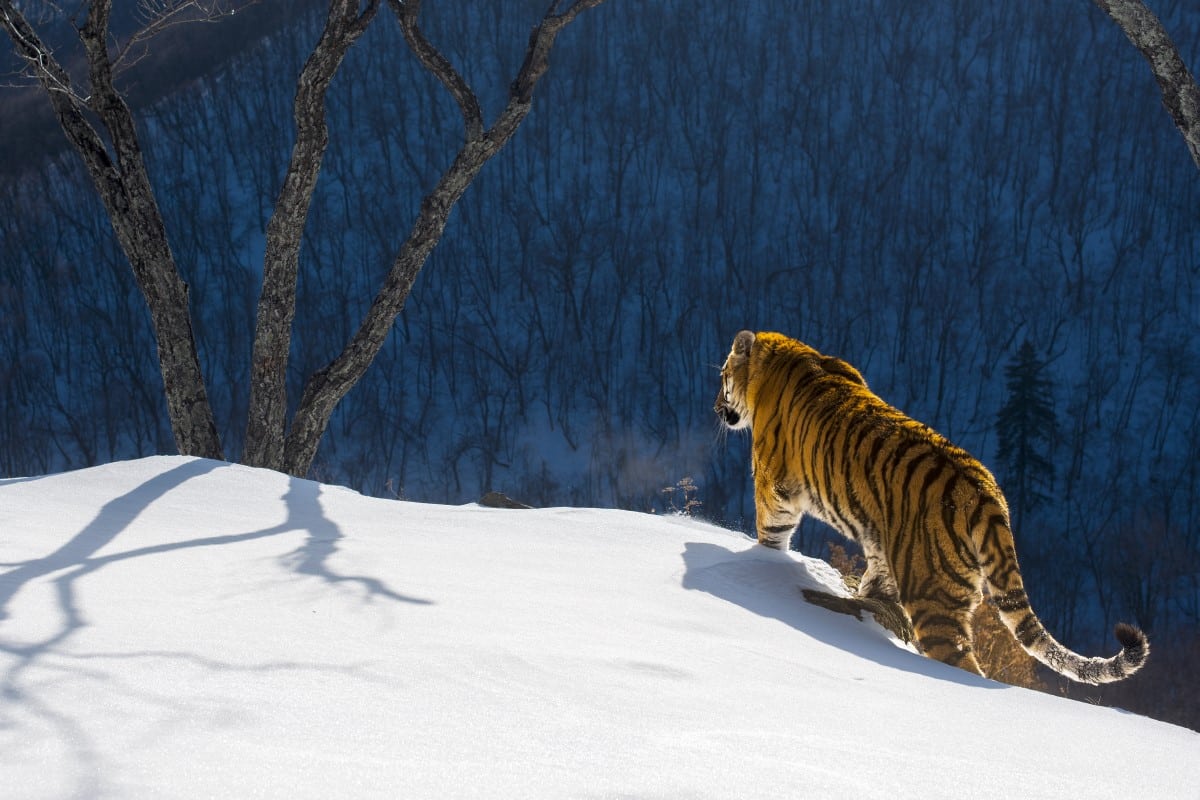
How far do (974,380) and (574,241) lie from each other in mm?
24004

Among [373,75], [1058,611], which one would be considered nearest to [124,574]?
[1058,611]

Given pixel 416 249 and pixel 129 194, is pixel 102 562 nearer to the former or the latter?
pixel 129 194

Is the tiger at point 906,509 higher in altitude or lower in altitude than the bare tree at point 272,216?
lower

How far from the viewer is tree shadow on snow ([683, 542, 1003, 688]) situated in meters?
3.17

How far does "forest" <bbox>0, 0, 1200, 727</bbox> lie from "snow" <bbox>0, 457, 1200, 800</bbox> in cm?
4069

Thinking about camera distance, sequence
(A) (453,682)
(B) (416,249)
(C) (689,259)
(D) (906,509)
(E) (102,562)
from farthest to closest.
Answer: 1. (C) (689,259)
2. (B) (416,249)
3. (D) (906,509)
4. (E) (102,562)
5. (A) (453,682)

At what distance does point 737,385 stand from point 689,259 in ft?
163

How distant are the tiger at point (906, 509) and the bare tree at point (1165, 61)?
7.96 ft

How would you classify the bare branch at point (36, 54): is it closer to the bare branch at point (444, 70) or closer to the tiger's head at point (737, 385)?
the bare branch at point (444, 70)

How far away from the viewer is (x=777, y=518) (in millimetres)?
4633

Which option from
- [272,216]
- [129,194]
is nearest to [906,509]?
[272,216]

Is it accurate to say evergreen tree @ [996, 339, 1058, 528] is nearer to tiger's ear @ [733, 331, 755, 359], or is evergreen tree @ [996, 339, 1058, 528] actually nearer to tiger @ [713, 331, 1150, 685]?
tiger's ear @ [733, 331, 755, 359]

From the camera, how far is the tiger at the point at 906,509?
3498 millimetres

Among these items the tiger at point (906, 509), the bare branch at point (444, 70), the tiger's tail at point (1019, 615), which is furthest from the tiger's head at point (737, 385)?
the bare branch at point (444, 70)
